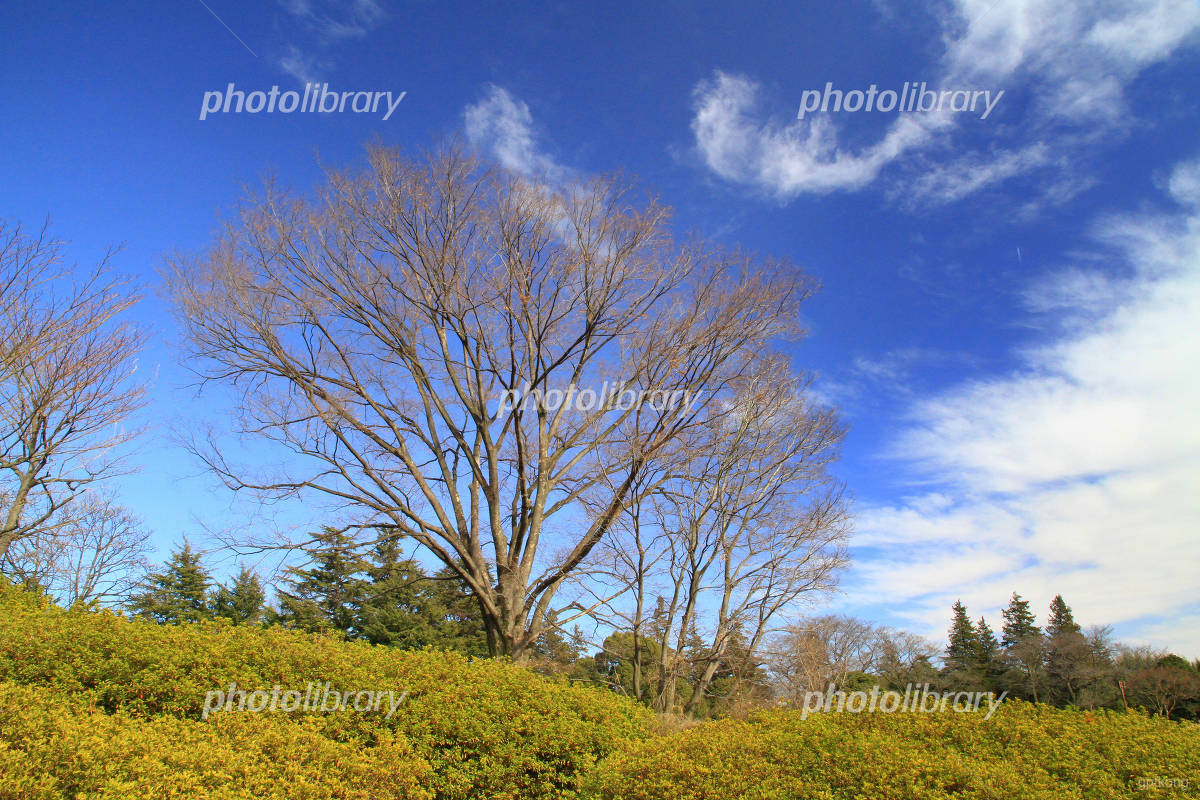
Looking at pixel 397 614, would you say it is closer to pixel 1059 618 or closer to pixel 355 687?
pixel 355 687

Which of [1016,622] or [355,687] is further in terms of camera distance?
[1016,622]

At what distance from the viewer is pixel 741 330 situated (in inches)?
514

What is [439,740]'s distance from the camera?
6.57m

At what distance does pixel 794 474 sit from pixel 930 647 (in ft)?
122

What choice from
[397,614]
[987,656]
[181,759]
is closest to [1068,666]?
[987,656]

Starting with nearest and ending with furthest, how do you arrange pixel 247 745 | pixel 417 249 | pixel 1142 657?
pixel 247 745 < pixel 417 249 < pixel 1142 657

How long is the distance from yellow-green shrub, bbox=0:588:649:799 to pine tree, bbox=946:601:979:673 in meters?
41.8

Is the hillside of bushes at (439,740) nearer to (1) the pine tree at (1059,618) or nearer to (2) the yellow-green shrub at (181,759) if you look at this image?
(2) the yellow-green shrub at (181,759)

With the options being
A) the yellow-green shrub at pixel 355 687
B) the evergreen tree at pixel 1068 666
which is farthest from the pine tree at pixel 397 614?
the evergreen tree at pixel 1068 666

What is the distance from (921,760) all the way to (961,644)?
44772 millimetres

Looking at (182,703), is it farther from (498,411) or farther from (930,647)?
(930,647)

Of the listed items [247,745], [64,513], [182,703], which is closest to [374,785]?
[247,745]

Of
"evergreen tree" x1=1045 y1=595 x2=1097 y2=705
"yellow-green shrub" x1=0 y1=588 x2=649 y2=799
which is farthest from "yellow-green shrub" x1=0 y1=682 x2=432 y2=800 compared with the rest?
"evergreen tree" x1=1045 y1=595 x2=1097 y2=705

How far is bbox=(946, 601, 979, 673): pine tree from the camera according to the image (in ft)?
132
